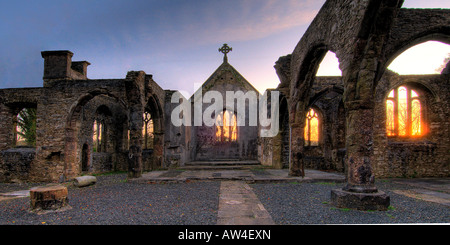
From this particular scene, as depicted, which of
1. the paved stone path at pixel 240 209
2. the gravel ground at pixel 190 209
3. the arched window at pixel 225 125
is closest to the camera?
the paved stone path at pixel 240 209

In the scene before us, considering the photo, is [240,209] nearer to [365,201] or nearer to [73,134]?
[365,201]

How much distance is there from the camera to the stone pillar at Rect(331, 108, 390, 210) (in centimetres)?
509

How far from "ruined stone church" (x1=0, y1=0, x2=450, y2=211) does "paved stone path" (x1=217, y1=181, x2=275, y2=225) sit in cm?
206

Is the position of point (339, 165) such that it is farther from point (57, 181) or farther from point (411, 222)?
point (57, 181)

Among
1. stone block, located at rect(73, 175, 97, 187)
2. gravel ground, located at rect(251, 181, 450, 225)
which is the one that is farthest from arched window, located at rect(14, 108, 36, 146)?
gravel ground, located at rect(251, 181, 450, 225)

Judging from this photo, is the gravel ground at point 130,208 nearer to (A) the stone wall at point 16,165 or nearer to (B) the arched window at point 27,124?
(A) the stone wall at point 16,165

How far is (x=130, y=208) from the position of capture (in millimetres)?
5570

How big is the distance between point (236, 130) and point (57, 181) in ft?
33.5

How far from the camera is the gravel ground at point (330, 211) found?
14.9ft

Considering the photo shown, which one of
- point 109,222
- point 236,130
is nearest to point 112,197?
point 109,222

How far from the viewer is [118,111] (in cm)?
1516

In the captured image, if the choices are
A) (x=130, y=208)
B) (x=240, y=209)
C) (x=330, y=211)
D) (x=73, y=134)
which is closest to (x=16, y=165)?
(x=73, y=134)

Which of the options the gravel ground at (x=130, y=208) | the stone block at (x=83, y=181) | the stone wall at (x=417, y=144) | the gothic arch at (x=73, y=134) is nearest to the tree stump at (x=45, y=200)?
the gravel ground at (x=130, y=208)

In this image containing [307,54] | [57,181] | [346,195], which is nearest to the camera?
[346,195]
